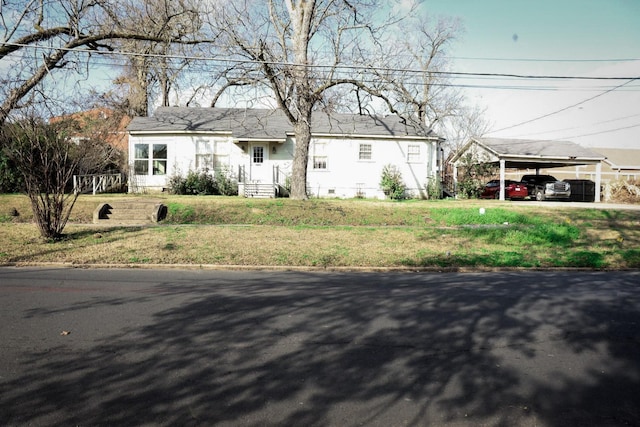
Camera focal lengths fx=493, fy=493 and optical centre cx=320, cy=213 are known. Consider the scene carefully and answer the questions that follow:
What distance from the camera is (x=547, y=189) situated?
3278cm

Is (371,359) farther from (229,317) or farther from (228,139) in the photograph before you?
(228,139)

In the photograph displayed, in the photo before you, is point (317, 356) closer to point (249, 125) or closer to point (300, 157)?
point (300, 157)

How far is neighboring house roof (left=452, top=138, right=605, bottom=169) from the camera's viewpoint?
31.4m

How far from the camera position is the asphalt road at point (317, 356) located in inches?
155

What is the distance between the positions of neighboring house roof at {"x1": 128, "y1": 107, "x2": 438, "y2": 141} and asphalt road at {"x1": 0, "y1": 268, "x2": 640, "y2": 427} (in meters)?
20.5

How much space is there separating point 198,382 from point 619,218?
819 inches

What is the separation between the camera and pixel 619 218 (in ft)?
66.5

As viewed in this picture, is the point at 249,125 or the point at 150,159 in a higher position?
the point at 249,125

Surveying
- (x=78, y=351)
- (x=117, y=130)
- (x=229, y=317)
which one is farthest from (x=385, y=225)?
(x=117, y=130)

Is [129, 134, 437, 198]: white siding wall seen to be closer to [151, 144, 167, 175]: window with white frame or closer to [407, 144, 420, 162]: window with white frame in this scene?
[407, 144, 420, 162]: window with white frame

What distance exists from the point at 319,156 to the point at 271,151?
293cm

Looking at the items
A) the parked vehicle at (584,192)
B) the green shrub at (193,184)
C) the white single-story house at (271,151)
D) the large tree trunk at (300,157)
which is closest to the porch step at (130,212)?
the large tree trunk at (300,157)

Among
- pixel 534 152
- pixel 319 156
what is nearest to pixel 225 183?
pixel 319 156

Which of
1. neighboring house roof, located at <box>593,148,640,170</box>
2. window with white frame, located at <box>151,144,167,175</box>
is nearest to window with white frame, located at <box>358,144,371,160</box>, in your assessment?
window with white frame, located at <box>151,144,167,175</box>
